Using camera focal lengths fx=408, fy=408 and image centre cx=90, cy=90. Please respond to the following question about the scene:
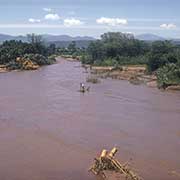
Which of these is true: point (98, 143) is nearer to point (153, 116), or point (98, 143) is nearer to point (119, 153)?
point (119, 153)

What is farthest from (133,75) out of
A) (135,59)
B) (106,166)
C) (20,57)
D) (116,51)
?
(106,166)

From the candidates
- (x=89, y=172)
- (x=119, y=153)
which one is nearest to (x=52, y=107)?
(x=119, y=153)

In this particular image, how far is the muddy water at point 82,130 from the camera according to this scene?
45.9ft

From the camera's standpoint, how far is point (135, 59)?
5550cm

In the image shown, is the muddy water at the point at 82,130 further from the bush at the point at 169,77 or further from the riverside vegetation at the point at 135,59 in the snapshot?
the riverside vegetation at the point at 135,59

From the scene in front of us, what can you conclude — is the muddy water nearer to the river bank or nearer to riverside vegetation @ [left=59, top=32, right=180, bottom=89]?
the river bank

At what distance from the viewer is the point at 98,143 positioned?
16891 millimetres

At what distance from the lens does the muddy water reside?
14.0 metres

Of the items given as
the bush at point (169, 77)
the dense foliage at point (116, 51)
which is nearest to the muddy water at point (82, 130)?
the bush at point (169, 77)

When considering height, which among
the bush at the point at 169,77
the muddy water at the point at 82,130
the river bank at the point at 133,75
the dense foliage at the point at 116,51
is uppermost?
the dense foliage at the point at 116,51

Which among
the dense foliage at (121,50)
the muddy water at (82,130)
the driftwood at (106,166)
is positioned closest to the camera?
the driftwood at (106,166)

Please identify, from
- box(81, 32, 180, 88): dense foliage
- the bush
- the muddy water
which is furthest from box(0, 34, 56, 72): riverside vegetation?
the bush

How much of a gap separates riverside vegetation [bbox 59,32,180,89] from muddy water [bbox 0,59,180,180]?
3.81 m

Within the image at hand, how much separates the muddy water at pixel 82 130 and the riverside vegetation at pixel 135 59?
12.5ft
